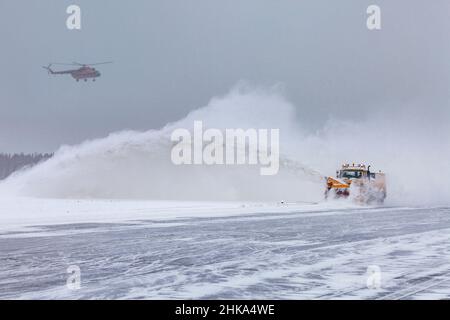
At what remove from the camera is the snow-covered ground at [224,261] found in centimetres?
727

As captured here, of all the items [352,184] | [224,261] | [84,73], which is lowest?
[224,261]

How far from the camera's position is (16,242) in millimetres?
13297

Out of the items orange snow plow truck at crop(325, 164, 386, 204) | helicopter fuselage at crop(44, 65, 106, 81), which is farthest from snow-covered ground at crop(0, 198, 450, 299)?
helicopter fuselage at crop(44, 65, 106, 81)

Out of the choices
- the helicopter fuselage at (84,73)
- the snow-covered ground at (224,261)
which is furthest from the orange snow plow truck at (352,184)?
the helicopter fuselage at (84,73)

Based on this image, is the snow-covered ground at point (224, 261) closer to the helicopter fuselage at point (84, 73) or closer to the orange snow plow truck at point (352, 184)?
the orange snow plow truck at point (352, 184)

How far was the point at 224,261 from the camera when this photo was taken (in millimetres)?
10188

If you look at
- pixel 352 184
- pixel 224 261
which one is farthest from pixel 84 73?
pixel 224 261

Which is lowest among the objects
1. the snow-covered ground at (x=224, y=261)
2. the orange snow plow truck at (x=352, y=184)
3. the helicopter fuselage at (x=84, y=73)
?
the snow-covered ground at (x=224, y=261)

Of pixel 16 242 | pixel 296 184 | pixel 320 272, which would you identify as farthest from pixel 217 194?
pixel 320 272

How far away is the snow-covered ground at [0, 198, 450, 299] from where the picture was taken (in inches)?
286

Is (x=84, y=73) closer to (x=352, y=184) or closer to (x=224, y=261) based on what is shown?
(x=352, y=184)
